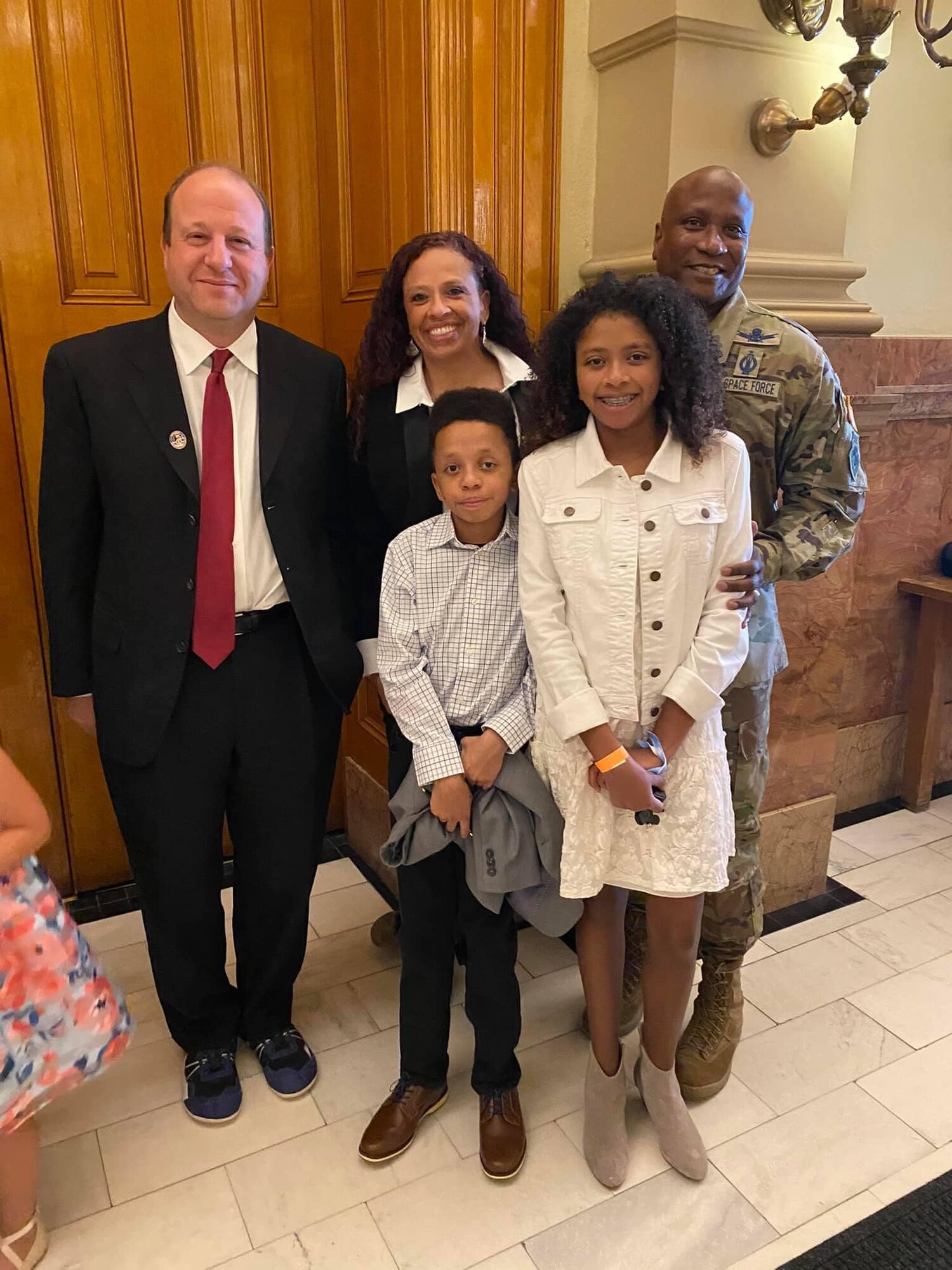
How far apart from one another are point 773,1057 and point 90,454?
174cm

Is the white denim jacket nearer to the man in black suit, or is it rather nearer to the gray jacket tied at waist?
the gray jacket tied at waist

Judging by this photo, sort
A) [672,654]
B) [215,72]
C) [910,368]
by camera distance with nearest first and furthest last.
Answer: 1. [672,654]
2. [215,72]
3. [910,368]

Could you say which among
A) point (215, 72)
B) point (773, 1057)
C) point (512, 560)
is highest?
point (215, 72)

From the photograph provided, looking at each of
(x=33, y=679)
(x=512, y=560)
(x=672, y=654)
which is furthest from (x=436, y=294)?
(x=33, y=679)

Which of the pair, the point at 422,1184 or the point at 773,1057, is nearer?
the point at 422,1184

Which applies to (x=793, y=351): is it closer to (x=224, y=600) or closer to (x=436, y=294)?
(x=436, y=294)

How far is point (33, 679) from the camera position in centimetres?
233

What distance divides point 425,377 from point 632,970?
1282mm

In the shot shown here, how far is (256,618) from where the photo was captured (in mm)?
1693

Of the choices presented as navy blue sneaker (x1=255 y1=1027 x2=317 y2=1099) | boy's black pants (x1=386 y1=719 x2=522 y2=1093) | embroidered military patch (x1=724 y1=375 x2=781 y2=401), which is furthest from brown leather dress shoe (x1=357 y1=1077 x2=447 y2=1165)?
embroidered military patch (x1=724 y1=375 x2=781 y2=401)

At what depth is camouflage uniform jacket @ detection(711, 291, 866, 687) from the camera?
170 centimetres

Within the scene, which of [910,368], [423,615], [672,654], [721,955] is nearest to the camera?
[672,654]

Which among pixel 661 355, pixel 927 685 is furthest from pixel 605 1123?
pixel 927 685

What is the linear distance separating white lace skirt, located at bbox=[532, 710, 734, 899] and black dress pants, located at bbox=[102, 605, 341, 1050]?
1.72ft
